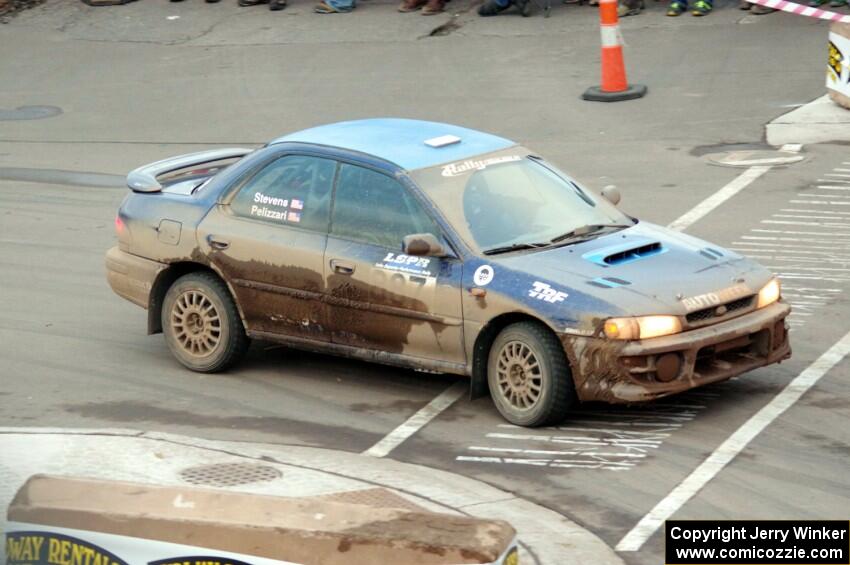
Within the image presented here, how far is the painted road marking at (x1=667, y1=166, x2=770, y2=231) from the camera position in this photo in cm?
1336

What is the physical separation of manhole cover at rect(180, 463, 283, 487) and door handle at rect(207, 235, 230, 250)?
1.94 meters

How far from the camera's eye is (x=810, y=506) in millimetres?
7422

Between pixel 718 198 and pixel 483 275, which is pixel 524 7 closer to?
pixel 718 198

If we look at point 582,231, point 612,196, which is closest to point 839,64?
point 612,196

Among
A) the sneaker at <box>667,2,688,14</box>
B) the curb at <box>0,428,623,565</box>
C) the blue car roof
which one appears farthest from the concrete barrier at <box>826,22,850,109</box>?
the curb at <box>0,428,623,565</box>

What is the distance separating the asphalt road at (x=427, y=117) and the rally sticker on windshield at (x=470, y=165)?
1395 millimetres

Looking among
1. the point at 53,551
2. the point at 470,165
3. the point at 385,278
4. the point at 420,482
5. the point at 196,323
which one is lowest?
the point at 420,482

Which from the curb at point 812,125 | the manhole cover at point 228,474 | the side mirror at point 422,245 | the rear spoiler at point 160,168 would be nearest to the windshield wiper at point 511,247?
the side mirror at point 422,245

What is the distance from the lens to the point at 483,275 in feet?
28.9

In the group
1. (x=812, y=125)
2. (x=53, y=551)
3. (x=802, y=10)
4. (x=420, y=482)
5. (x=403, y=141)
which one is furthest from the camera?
(x=802, y=10)

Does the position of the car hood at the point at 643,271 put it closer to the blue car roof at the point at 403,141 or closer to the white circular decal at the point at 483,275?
the white circular decal at the point at 483,275

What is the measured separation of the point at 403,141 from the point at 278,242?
102 cm

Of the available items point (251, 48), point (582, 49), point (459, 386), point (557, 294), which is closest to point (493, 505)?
point (557, 294)

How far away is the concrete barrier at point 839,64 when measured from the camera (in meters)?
16.9
